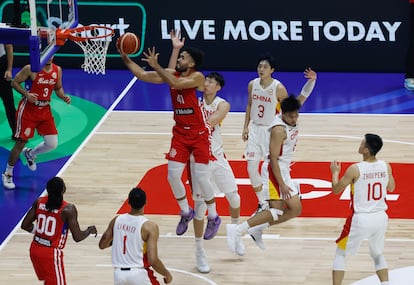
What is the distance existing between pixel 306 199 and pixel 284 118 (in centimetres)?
283

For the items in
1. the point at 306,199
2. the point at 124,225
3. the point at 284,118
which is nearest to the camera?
the point at 124,225

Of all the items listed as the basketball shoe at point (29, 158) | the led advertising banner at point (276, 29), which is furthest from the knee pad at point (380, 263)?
the led advertising banner at point (276, 29)

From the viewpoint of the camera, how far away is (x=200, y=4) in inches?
782

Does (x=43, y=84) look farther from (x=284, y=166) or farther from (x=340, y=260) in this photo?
(x=340, y=260)

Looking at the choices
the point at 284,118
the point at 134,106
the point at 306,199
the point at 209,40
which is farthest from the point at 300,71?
the point at 284,118

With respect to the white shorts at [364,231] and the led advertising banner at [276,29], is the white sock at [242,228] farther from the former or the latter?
the led advertising banner at [276,29]

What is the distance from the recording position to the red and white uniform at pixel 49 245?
9.96 metres

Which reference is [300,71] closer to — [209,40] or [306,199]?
[209,40]

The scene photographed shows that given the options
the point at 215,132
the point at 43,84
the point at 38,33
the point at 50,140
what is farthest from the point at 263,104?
the point at 50,140

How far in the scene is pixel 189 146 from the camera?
38.2 ft

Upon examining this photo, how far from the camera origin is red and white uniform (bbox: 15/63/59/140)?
46.1 feet

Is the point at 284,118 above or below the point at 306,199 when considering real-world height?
above

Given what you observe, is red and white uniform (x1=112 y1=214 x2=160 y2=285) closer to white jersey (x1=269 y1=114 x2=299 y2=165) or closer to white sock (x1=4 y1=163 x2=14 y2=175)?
white jersey (x1=269 y1=114 x2=299 y2=165)

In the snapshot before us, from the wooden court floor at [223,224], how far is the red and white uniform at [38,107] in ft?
3.11
